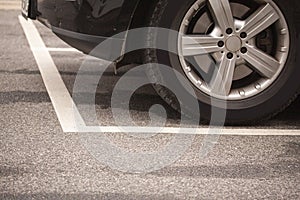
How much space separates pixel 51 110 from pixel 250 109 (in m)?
1.31

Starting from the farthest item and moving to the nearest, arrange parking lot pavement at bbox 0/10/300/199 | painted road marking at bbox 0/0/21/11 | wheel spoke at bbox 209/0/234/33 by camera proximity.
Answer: painted road marking at bbox 0/0/21/11 → wheel spoke at bbox 209/0/234/33 → parking lot pavement at bbox 0/10/300/199

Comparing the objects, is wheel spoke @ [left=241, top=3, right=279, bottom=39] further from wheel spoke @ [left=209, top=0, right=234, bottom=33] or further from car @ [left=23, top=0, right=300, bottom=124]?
wheel spoke @ [left=209, top=0, right=234, bottom=33]

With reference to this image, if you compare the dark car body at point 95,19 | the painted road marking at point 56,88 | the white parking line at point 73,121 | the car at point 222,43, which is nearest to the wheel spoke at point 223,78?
the car at point 222,43

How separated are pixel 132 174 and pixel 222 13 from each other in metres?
1.26

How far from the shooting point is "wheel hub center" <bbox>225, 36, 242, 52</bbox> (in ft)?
13.4

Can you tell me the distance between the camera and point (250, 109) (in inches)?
163

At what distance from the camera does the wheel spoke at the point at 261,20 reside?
407cm

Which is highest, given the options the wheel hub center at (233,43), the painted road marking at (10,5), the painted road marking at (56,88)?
the wheel hub center at (233,43)

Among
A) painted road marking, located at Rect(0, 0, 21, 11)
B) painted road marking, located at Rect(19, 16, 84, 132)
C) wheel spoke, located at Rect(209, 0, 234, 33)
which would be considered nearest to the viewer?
wheel spoke, located at Rect(209, 0, 234, 33)

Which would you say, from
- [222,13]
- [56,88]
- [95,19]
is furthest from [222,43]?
Answer: [56,88]

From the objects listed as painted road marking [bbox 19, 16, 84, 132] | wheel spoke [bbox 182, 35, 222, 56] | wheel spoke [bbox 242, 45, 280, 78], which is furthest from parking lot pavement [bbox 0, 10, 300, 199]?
wheel spoke [bbox 182, 35, 222, 56]

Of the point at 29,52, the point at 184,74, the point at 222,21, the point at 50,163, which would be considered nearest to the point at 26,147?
the point at 50,163

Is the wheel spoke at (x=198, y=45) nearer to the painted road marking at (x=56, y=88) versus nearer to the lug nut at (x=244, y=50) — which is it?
the lug nut at (x=244, y=50)

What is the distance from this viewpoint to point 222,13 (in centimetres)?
407
